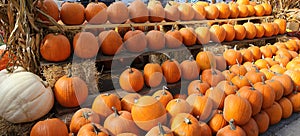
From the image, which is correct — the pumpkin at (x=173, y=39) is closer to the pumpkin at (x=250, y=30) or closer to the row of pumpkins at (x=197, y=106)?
the row of pumpkins at (x=197, y=106)

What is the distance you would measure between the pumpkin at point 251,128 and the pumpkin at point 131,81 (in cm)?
102

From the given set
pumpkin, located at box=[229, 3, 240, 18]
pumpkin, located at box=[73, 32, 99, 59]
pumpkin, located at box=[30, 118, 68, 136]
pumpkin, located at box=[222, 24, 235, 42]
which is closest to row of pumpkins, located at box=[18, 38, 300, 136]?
pumpkin, located at box=[30, 118, 68, 136]

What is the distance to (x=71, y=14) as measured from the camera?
2.29 meters

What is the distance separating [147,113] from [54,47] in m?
1.06

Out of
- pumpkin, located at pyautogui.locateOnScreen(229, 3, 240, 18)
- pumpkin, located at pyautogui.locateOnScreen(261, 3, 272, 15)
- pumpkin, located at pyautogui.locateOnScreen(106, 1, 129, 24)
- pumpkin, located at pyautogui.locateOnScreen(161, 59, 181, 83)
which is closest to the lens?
pumpkin, located at pyautogui.locateOnScreen(161, 59, 181, 83)

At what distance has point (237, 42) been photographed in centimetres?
345

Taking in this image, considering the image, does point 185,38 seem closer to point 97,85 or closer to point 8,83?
point 97,85

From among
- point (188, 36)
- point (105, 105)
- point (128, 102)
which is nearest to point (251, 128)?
point (128, 102)

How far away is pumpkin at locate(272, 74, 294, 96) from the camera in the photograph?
244 cm

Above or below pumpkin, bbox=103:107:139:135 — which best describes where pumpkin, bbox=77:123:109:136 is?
above

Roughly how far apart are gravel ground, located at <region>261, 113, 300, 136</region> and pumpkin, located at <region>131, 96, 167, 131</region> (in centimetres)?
116

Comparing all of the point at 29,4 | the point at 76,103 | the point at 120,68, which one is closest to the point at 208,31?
the point at 120,68

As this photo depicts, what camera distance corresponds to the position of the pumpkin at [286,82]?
2.44m

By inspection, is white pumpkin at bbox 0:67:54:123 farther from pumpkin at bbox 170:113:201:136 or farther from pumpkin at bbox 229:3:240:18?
pumpkin at bbox 229:3:240:18
